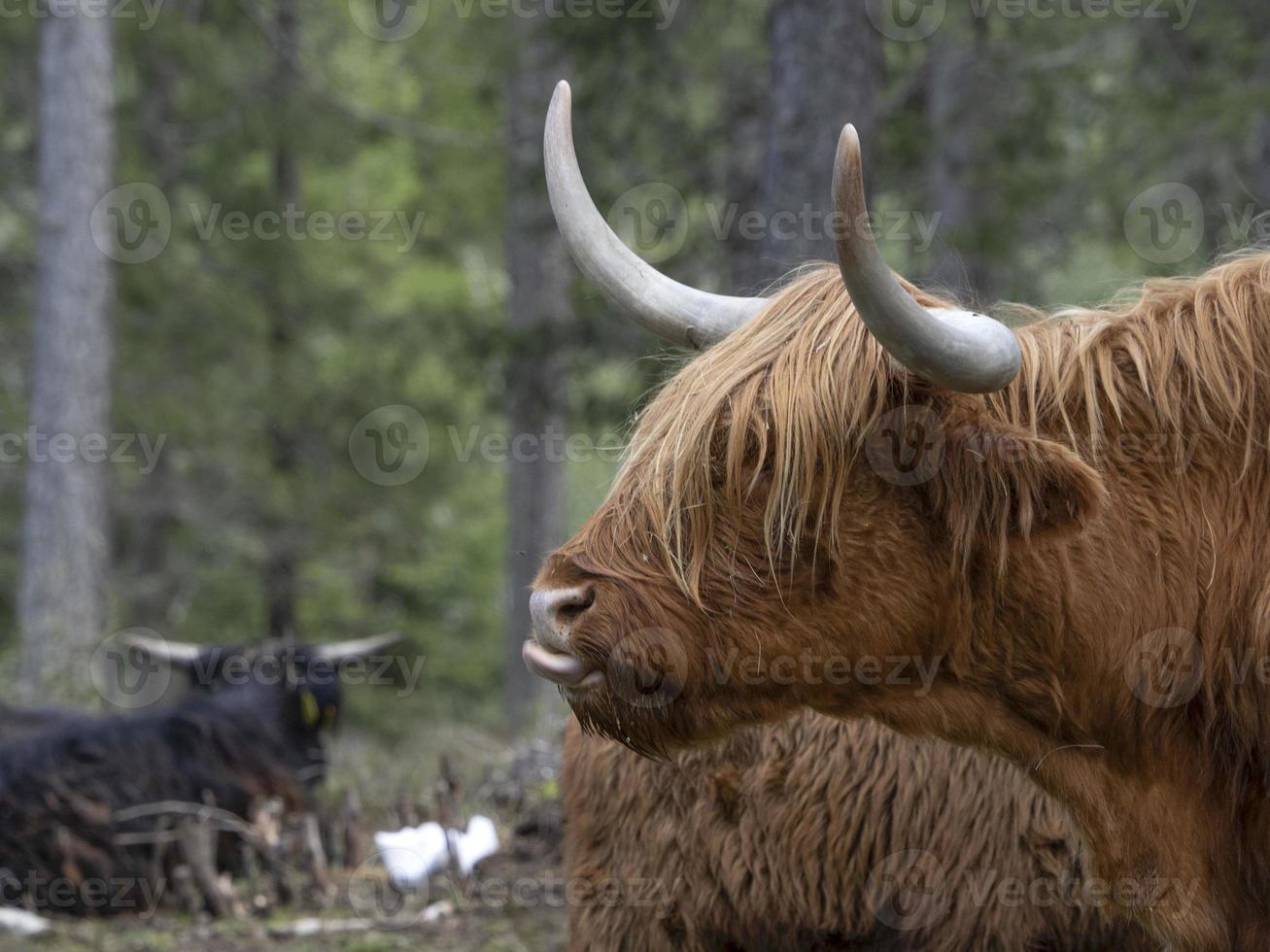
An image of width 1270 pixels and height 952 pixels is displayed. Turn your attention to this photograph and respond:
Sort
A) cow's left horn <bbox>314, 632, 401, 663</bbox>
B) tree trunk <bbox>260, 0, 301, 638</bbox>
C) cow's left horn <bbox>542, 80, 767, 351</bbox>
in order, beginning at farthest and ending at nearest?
tree trunk <bbox>260, 0, 301, 638</bbox>
cow's left horn <bbox>314, 632, 401, 663</bbox>
cow's left horn <bbox>542, 80, 767, 351</bbox>

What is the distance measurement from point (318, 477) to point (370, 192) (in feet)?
24.4

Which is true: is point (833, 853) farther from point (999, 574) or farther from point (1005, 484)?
point (1005, 484)

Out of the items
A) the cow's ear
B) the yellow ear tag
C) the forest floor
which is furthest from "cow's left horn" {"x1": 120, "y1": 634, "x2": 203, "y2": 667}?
the cow's ear

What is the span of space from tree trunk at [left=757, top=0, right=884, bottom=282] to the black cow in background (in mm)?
3803

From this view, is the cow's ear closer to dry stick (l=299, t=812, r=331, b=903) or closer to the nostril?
the nostril

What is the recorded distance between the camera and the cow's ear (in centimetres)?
260

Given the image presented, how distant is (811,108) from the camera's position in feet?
23.0

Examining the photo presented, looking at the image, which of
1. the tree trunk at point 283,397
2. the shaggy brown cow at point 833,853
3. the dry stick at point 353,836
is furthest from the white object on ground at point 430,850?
the tree trunk at point 283,397

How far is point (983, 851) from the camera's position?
3.34 metres

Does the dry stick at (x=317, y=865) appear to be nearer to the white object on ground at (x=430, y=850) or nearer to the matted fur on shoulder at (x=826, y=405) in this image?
the white object on ground at (x=430, y=850)

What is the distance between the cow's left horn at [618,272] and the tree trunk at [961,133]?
26.7 ft

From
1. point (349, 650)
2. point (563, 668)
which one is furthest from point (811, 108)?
point (563, 668)

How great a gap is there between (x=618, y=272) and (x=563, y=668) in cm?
95

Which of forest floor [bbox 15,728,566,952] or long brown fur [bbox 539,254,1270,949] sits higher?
long brown fur [bbox 539,254,1270,949]
